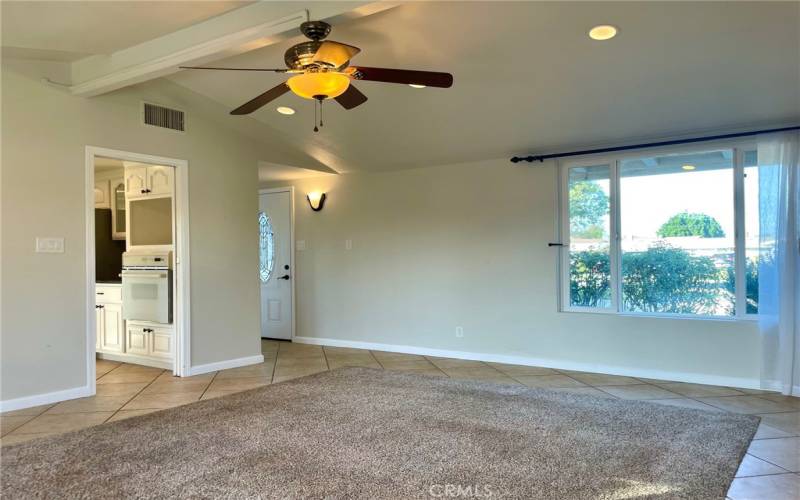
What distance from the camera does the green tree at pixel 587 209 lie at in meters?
4.89

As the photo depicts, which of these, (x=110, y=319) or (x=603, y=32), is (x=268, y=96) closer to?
(x=603, y=32)

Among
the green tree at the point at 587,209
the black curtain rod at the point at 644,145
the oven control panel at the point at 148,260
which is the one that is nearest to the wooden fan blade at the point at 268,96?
the oven control panel at the point at 148,260

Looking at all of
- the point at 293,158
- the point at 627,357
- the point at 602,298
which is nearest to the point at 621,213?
the point at 602,298

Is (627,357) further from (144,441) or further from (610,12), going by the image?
(144,441)

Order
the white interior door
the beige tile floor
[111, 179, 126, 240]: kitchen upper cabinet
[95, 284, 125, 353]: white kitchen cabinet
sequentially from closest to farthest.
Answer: the beige tile floor
[95, 284, 125, 353]: white kitchen cabinet
[111, 179, 126, 240]: kitchen upper cabinet
the white interior door

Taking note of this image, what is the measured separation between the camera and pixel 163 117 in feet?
15.1

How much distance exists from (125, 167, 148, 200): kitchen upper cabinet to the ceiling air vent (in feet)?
2.67

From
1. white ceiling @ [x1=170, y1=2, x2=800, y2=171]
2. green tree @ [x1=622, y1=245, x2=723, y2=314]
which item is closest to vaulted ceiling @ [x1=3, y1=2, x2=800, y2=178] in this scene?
white ceiling @ [x1=170, y1=2, x2=800, y2=171]

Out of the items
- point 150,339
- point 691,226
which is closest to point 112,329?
point 150,339

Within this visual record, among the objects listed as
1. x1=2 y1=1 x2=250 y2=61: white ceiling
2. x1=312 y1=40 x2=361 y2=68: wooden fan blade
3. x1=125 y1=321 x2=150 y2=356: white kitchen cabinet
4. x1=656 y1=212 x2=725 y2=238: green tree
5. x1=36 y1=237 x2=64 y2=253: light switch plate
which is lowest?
x1=125 y1=321 x2=150 y2=356: white kitchen cabinet

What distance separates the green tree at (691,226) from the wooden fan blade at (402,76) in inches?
117

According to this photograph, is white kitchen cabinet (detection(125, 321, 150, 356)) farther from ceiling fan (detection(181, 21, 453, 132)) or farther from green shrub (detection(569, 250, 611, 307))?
green shrub (detection(569, 250, 611, 307))

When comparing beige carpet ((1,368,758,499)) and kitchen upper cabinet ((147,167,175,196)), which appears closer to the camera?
beige carpet ((1,368,758,499))

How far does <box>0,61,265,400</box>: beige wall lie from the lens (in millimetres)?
3666
